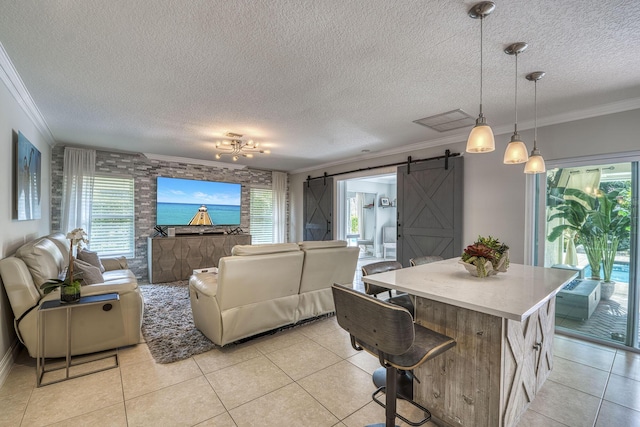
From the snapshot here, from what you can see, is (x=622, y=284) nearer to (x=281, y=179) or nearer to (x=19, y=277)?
(x=19, y=277)

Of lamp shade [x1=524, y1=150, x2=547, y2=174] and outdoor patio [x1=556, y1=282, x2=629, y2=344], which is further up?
lamp shade [x1=524, y1=150, x2=547, y2=174]

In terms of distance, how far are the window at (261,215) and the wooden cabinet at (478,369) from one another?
600 centimetres

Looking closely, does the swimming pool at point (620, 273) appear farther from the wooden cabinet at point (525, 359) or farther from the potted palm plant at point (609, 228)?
the wooden cabinet at point (525, 359)

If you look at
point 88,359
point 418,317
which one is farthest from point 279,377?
point 88,359

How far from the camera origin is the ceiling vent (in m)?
3.34

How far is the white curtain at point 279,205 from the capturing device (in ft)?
24.8

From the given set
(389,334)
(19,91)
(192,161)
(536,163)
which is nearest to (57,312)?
(19,91)

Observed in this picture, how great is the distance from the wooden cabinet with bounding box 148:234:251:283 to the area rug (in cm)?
80

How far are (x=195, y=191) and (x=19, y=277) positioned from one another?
416 cm

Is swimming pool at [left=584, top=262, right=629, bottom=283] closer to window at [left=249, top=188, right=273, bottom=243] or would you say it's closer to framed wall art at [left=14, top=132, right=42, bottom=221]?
framed wall art at [left=14, top=132, right=42, bottom=221]

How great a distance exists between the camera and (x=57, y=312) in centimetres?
238

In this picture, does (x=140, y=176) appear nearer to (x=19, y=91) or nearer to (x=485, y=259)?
(x=19, y=91)

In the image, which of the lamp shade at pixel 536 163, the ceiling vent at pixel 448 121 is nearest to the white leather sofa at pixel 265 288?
the ceiling vent at pixel 448 121

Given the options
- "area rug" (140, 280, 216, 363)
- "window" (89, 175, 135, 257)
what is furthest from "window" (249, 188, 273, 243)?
"area rug" (140, 280, 216, 363)
